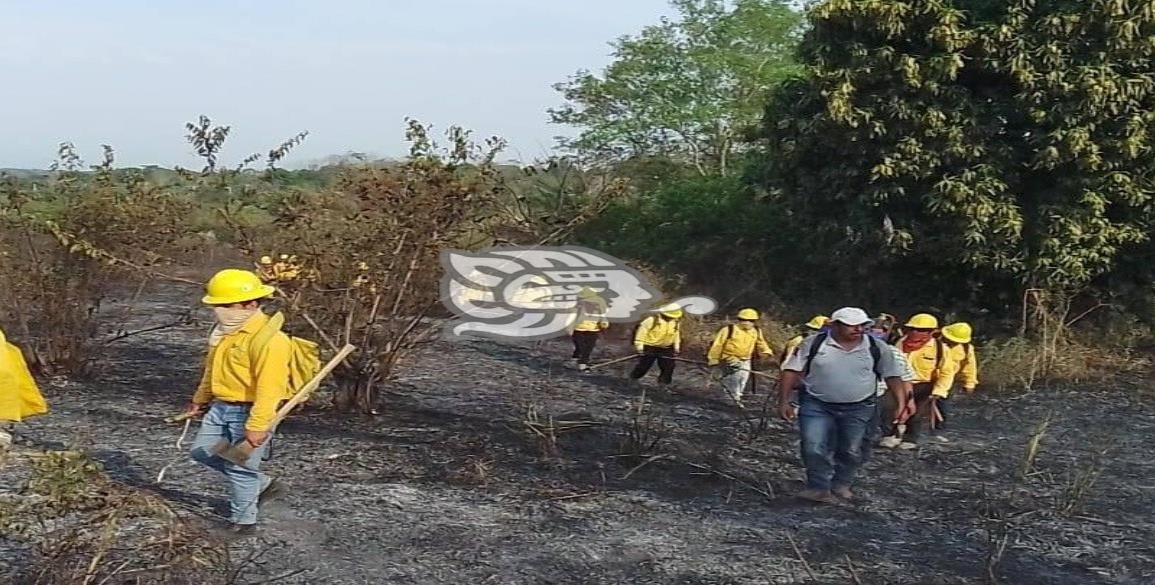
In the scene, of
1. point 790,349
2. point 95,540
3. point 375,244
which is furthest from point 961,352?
point 95,540

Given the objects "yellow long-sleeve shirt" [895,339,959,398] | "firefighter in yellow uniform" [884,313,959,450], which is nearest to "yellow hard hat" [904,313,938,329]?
"firefighter in yellow uniform" [884,313,959,450]

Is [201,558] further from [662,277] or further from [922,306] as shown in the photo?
[662,277]

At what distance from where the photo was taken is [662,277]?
18.1m

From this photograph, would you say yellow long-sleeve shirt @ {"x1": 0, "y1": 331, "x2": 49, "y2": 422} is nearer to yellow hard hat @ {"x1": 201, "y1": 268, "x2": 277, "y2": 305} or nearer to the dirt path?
the dirt path

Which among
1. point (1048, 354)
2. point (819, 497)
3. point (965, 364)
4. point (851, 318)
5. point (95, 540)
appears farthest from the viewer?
point (1048, 354)

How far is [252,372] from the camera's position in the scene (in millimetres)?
5422

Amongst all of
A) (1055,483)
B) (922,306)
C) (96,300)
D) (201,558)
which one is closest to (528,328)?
(922,306)

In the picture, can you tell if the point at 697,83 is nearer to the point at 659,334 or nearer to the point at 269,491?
the point at 659,334

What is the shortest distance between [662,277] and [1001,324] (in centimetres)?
553

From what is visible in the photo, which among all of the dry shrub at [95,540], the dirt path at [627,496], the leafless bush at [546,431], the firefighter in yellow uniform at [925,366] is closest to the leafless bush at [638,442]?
the dirt path at [627,496]

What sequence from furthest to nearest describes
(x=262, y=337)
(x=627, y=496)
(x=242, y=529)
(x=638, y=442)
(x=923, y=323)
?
(x=923, y=323) → (x=638, y=442) → (x=627, y=496) → (x=242, y=529) → (x=262, y=337)

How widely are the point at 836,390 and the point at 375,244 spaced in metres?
3.69

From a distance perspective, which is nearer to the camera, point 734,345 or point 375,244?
point 375,244

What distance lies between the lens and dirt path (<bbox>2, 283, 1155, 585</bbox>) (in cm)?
557
